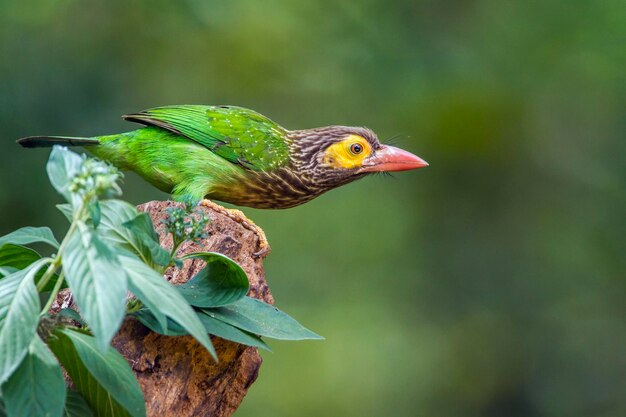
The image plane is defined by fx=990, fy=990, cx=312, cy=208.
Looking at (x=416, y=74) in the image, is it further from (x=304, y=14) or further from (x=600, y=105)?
(x=600, y=105)

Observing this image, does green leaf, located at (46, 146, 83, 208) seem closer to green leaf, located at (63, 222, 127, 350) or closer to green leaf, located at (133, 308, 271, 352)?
green leaf, located at (63, 222, 127, 350)

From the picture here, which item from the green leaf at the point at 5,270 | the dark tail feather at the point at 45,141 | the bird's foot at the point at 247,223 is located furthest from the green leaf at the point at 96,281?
the dark tail feather at the point at 45,141

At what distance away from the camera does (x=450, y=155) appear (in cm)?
793

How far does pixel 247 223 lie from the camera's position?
391 cm

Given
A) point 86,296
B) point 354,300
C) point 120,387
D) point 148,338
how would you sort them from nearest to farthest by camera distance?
point 86,296 < point 120,387 < point 148,338 < point 354,300

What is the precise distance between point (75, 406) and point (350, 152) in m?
2.60

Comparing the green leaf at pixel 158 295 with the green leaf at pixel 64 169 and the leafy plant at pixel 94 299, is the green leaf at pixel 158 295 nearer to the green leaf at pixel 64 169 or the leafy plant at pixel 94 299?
the leafy plant at pixel 94 299

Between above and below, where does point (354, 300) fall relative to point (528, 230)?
below

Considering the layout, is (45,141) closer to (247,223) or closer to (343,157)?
(247,223)

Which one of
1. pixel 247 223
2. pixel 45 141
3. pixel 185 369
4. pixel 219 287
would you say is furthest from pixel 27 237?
pixel 45 141

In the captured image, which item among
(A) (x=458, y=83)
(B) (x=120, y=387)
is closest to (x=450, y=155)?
(A) (x=458, y=83)

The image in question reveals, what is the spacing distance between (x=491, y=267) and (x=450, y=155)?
39.7 inches

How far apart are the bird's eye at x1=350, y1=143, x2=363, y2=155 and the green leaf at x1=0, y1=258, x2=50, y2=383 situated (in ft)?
9.04

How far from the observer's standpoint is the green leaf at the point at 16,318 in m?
1.99
